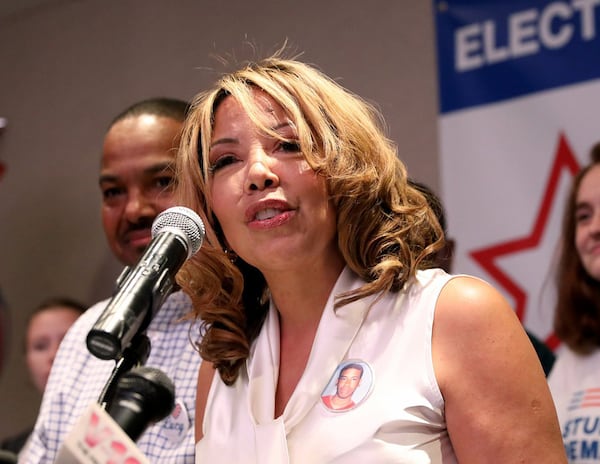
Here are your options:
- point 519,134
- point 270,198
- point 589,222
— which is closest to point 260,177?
point 270,198

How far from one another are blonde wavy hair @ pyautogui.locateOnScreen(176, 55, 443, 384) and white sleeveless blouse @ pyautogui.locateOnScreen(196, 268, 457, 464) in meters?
0.05

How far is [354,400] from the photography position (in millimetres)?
1719

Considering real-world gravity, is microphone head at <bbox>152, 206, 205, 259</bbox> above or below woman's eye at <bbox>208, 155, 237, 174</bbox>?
above

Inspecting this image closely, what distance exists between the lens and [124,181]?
282 centimetres

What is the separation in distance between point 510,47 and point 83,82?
2208 mm

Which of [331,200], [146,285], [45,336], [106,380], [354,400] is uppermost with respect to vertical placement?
[146,285]

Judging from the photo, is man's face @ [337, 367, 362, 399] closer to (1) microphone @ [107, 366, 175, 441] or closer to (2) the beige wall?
(1) microphone @ [107, 366, 175, 441]

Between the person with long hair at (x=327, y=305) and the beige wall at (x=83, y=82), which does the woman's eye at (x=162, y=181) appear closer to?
the person with long hair at (x=327, y=305)

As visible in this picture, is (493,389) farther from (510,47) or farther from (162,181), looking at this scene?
(510,47)

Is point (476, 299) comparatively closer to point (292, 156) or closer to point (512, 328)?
point (512, 328)

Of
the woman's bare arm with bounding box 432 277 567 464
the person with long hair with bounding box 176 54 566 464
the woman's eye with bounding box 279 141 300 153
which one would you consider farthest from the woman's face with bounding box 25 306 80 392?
the woman's bare arm with bounding box 432 277 567 464

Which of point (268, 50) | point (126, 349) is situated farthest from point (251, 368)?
point (268, 50)

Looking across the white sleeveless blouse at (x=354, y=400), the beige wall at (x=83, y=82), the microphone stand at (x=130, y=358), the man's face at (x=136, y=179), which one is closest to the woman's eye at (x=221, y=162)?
the white sleeveless blouse at (x=354, y=400)

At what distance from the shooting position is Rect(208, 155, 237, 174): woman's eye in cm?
194
